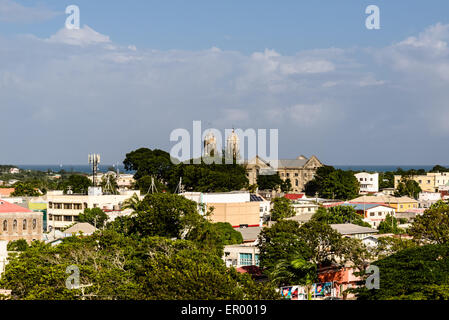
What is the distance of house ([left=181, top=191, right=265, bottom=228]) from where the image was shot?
3287 inches

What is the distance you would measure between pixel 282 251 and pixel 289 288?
5.19 meters

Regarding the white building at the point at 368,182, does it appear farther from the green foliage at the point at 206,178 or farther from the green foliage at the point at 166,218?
the green foliage at the point at 166,218

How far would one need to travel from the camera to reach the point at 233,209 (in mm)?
84375

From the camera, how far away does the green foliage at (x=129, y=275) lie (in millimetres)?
28531

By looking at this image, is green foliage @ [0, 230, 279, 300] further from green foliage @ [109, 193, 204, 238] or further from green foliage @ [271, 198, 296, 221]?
green foliage @ [271, 198, 296, 221]

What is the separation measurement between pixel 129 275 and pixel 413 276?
14.3 meters

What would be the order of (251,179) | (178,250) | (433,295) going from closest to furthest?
(433,295)
(178,250)
(251,179)

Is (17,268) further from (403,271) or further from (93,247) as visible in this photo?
(403,271)

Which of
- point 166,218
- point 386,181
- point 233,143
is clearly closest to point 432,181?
point 386,181

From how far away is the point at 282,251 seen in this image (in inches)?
1768

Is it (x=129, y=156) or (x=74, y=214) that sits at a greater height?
(x=129, y=156)

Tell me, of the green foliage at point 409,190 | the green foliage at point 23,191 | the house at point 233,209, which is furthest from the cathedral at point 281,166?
the house at point 233,209

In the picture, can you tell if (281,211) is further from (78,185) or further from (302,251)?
(302,251)
